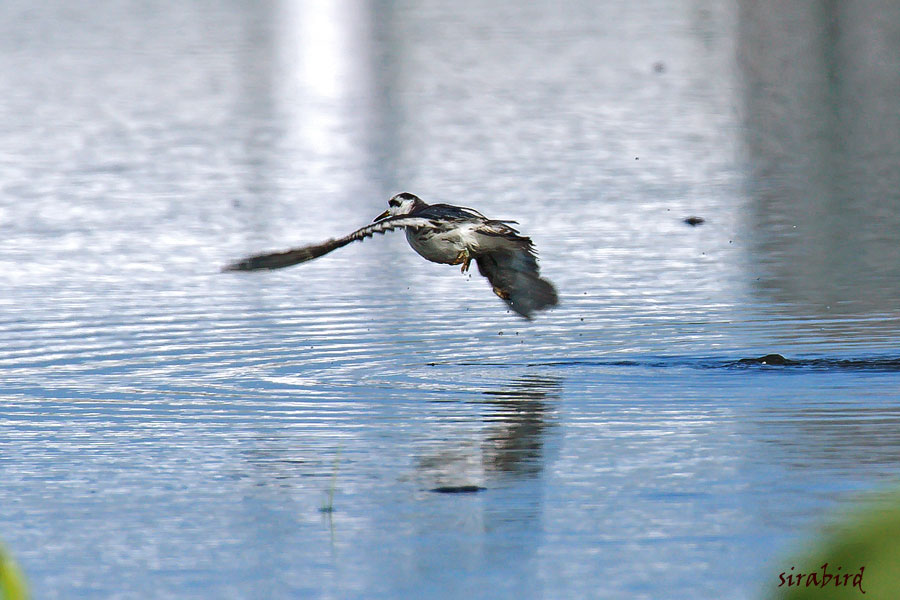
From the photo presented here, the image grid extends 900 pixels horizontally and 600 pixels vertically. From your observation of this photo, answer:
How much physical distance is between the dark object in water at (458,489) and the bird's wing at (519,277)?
2.26m

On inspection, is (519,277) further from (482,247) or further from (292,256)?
(292,256)

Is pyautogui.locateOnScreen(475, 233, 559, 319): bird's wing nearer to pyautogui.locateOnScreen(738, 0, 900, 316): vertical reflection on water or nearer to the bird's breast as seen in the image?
the bird's breast

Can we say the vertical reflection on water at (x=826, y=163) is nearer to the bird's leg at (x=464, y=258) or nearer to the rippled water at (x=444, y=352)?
the rippled water at (x=444, y=352)

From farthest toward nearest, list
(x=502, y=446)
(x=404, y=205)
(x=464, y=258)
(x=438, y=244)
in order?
1. (x=404, y=205)
2. (x=464, y=258)
3. (x=438, y=244)
4. (x=502, y=446)

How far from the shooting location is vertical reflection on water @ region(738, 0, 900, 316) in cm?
1063

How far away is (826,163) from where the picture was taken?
55.2 feet

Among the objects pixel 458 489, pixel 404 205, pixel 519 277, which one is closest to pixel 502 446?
pixel 458 489

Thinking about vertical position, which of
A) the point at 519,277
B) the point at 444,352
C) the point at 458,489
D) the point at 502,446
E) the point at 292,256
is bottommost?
the point at 444,352

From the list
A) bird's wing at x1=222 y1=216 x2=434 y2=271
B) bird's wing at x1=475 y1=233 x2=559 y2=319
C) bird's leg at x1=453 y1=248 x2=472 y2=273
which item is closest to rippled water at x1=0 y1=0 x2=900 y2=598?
bird's wing at x1=475 y1=233 x2=559 y2=319

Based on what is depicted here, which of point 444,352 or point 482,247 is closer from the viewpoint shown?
point 482,247

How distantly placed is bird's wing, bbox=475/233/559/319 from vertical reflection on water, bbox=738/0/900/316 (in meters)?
2.27

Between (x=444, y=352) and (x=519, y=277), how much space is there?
0.89m

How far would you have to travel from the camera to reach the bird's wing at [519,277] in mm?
8250

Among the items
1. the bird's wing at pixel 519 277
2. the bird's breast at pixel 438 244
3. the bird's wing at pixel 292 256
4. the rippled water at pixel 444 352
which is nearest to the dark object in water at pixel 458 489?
the rippled water at pixel 444 352
